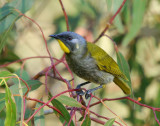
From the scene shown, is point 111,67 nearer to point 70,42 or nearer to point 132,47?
point 70,42

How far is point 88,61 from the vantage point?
3092mm

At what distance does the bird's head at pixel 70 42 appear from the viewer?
292cm

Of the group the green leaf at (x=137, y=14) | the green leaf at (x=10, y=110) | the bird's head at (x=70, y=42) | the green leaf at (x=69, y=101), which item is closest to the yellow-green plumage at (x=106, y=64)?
the bird's head at (x=70, y=42)

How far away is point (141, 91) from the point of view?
516cm

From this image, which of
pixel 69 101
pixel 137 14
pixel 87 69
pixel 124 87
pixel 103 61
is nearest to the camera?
pixel 69 101

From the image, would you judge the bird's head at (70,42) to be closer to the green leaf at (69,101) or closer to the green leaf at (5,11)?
the green leaf at (5,11)

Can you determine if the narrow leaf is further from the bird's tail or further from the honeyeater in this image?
the bird's tail

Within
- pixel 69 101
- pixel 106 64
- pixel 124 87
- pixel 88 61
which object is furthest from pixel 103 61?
pixel 69 101

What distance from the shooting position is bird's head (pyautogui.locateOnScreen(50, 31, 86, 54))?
9.57 ft

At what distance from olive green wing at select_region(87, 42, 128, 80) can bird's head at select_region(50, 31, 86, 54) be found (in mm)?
149

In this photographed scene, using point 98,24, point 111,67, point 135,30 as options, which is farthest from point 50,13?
point 111,67

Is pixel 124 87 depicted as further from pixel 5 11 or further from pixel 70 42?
pixel 5 11

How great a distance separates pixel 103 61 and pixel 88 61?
195 mm

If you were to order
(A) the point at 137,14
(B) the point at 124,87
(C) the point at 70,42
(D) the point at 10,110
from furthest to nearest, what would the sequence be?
(A) the point at 137,14, (B) the point at 124,87, (C) the point at 70,42, (D) the point at 10,110
